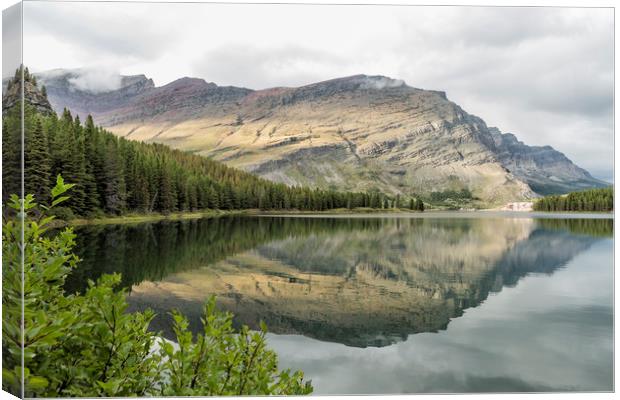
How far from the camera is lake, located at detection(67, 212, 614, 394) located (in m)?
10.1

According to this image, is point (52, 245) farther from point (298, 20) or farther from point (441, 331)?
point (441, 331)

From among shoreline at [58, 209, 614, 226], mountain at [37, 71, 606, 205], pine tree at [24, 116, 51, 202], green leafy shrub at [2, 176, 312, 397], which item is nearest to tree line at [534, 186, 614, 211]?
shoreline at [58, 209, 614, 226]

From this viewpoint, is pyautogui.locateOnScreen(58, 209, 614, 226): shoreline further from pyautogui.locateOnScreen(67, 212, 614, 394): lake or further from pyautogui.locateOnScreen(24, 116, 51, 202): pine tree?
pyautogui.locateOnScreen(24, 116, 51, 202): pine tree

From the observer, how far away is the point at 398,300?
18.1m

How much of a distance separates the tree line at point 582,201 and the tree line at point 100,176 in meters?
11.3

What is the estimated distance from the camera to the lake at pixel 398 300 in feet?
33.2

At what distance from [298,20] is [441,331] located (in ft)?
31.6

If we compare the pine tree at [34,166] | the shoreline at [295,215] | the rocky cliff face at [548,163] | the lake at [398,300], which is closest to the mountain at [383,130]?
the rocky cliff face at [548,163]

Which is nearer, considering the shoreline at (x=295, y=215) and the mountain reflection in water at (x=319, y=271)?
the mountain reflection in water at (x=319, y=271)

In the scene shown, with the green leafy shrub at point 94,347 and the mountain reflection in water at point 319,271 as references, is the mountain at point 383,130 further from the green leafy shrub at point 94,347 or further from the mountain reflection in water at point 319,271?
the green leafy shrub at point 94,347

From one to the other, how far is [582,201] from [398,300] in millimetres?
11647

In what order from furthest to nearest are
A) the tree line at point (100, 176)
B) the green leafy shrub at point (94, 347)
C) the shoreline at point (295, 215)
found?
the shoreline at point (295, 215)
the tree line at point (100, 176)
the green leafy shrub at point (94, 347)

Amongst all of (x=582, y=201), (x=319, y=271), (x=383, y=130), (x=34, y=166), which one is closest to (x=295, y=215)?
(x=319, y=271)

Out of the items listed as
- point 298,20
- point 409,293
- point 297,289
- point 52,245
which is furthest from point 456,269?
point 52,245
